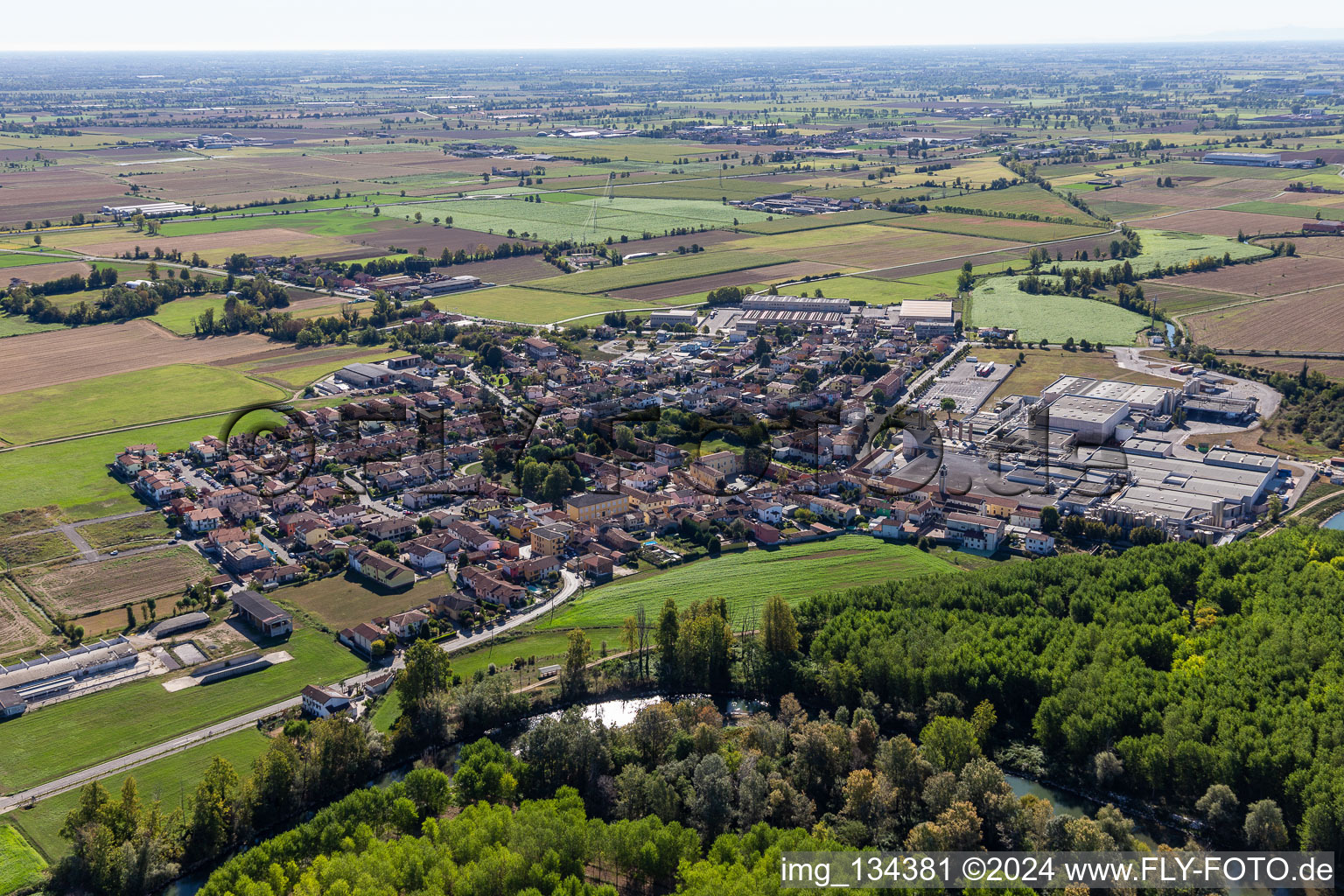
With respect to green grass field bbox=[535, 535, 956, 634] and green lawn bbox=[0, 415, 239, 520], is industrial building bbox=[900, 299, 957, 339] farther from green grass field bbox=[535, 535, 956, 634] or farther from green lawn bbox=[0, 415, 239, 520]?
green lawn bbox=[0, 415, 239, 520]

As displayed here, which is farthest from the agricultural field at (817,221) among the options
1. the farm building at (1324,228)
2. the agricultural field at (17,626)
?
the agricultural field at (17,626)

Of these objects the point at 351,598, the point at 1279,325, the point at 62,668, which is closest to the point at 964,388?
the point at 1279,325

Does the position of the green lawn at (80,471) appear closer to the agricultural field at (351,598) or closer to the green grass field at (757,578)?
the agricultural field at (351,598)

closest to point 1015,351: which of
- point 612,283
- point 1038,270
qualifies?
point 1038,270

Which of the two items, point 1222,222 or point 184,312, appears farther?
point 1222,222

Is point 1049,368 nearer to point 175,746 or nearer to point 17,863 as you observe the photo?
point 175,746

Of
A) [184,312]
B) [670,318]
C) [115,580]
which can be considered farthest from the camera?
[184,312]
